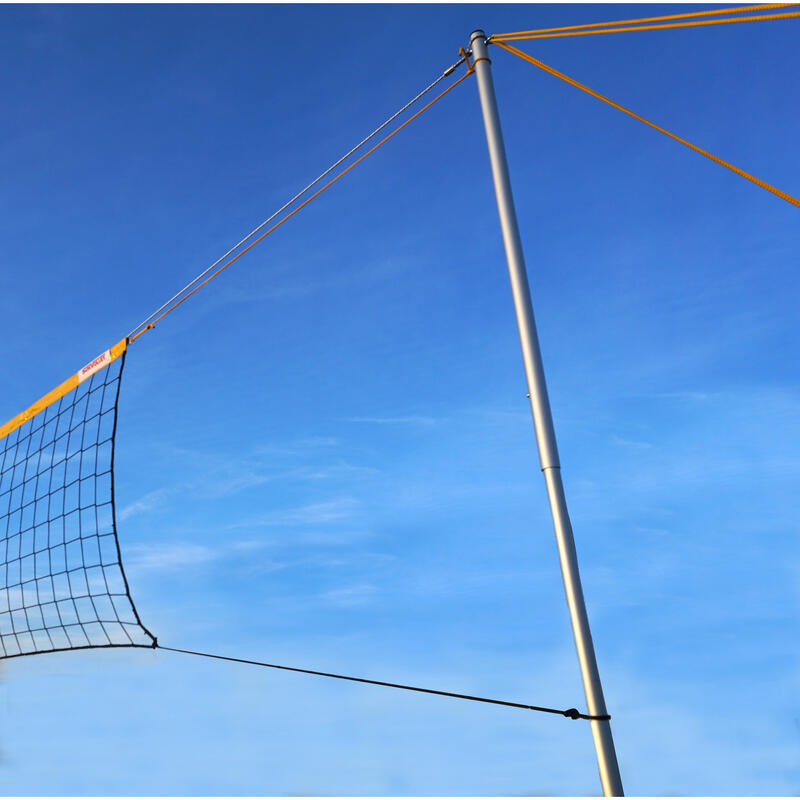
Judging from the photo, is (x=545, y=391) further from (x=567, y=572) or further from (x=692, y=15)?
(x=692, y=15)

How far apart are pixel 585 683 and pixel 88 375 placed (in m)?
4.55

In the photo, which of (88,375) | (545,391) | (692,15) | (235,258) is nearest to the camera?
(545,391)

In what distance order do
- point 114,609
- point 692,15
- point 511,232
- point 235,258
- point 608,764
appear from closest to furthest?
point 608,764, point 511,232, point 692,15, point 114,609, point 235,258

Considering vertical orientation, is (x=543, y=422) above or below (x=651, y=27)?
below

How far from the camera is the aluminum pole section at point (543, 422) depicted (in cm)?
279

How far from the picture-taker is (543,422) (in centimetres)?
321

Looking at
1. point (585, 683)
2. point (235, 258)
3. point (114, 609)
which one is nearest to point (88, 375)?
point (235, 258)

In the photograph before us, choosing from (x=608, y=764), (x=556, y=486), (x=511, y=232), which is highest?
(x=511, y=232)

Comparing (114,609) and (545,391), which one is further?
(114,609)

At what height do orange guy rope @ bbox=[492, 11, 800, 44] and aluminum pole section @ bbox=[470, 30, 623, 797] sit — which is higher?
orange guy rope @ bbox=[492, 11, 800, 44]

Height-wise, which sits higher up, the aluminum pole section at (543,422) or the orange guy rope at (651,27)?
the orange guy rope at (651,27)

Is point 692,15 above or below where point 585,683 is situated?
above

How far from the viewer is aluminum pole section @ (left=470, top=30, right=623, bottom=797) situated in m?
2.79

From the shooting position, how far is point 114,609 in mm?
4641
